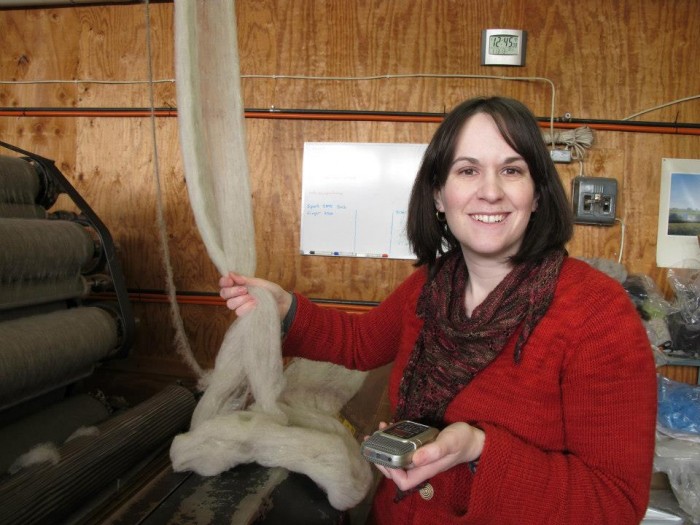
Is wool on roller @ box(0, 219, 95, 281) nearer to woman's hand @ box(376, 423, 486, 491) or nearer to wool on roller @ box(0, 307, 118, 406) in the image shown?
wool on roller @ box(0, 307, 118, 406)

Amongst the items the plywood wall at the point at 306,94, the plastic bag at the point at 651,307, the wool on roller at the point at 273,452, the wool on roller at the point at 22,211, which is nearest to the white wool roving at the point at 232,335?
the wool on roller at the point at 273,452

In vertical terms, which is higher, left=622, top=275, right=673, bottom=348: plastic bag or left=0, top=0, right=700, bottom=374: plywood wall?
left=0, top=0, right=700, bottom=374: plywood wall

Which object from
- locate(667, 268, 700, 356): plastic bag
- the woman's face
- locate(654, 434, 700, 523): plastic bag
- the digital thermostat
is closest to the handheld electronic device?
the woman's face

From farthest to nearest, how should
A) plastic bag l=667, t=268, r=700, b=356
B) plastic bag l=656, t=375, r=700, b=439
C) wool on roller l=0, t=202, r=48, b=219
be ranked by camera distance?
plastic bag l=667, t=268, r=700, b=356 < plastic bag l=656, t=375, r=700, b=439 < wool on roller l=0, t=202, r=48, b=219

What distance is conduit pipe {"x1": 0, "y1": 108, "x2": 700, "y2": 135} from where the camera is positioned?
1.79 meters

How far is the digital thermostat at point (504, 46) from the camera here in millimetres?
1793

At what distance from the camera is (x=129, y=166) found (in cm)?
201

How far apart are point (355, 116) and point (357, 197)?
0.33 metres

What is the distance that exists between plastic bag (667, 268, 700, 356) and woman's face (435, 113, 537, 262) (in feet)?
3.93

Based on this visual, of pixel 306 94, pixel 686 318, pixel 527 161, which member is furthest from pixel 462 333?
pixel 306 94

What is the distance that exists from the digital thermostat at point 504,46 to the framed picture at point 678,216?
718 mm

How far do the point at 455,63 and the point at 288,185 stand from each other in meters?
0.85

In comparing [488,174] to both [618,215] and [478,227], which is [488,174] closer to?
[478,227]

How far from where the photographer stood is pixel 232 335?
878 mm
